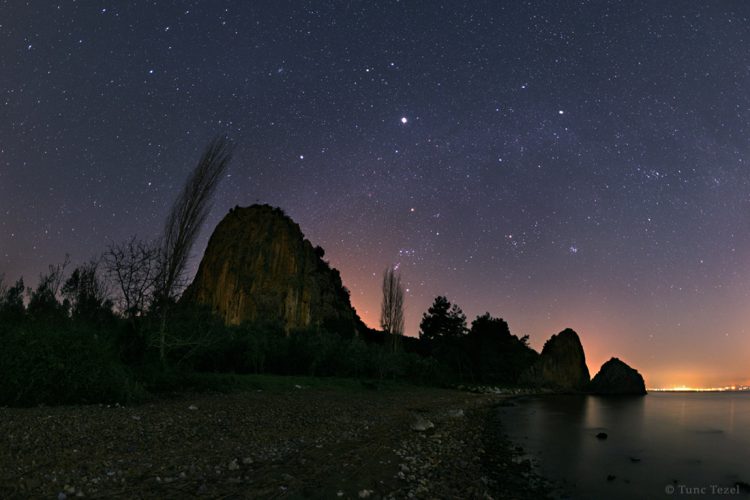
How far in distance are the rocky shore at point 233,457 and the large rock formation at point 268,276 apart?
213 ft

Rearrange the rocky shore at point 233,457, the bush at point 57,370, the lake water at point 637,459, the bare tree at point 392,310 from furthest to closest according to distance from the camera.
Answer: the bare tree at point 392,310 → the bush at point 57,370 → the lake water at point 637,459 → the rocky shore at point 233,457

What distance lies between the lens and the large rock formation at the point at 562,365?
8825cm

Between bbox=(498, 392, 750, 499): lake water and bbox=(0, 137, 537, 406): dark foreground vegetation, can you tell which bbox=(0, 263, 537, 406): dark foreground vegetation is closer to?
bbox=(0, 137, 537, 406): dark foreground vegetation

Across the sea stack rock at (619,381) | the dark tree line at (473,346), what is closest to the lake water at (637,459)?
the dark tree line at (473,346)

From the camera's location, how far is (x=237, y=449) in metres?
8.65

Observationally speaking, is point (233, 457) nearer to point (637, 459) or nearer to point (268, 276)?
point (637, 459)

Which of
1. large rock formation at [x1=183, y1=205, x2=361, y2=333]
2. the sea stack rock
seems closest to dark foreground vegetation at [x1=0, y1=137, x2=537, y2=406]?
large rock formation at [x1=183, y1=205, x2=361, y2=333]

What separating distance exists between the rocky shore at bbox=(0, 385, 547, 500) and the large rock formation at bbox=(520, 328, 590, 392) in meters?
80.8

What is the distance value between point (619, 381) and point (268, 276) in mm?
81326

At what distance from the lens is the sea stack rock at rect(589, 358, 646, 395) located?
91.9 m

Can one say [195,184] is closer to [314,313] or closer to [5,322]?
[5,322]

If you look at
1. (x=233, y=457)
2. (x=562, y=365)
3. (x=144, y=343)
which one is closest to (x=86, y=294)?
(x=144, y=343)

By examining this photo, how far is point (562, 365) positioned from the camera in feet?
308

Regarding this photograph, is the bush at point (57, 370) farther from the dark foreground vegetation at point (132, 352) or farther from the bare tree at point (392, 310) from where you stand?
the bare tree at point (392, 310)
